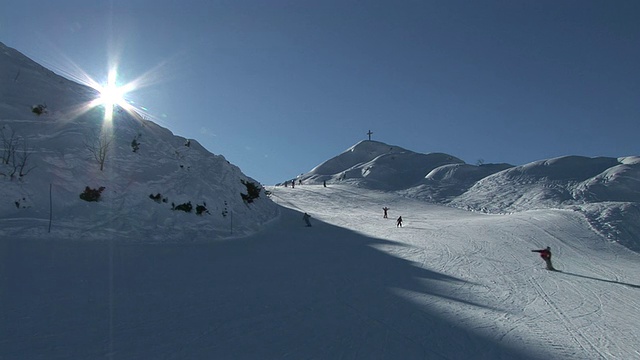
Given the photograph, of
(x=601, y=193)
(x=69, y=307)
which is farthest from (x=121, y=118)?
(x=601, y=193)

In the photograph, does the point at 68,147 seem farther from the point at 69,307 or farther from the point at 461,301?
the point at 461,301

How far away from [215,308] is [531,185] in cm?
5068

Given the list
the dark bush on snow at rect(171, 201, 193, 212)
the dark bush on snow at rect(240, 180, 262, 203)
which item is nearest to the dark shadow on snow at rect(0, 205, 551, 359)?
the dark bush on snow at rect(171, 201, 193, 212)

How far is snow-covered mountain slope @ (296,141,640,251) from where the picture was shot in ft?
88.7

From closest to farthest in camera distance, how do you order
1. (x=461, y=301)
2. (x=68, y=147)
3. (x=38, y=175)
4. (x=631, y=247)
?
(x=461, y=301), (x=38, y=175), (x=68, y=147), (x=631, y=247)

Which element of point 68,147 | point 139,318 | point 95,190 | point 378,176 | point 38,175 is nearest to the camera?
point 139,318

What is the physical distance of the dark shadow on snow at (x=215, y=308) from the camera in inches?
224

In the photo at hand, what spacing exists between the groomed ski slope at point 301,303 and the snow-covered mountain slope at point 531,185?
11518mm

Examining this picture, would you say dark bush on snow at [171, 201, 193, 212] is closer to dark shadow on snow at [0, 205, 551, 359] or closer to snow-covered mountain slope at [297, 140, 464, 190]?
dark shadow on snow at [0, 205, 551, 359]

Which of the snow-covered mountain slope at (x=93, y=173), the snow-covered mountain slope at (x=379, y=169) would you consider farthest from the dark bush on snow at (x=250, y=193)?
the snow-covered mountain slope at (x=379, y=169)

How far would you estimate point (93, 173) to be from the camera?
17.4 m

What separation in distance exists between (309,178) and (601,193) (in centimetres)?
5308

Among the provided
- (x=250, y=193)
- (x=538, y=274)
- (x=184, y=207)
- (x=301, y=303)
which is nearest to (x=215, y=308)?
(x=301, y=303)

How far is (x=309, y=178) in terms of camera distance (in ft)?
277
